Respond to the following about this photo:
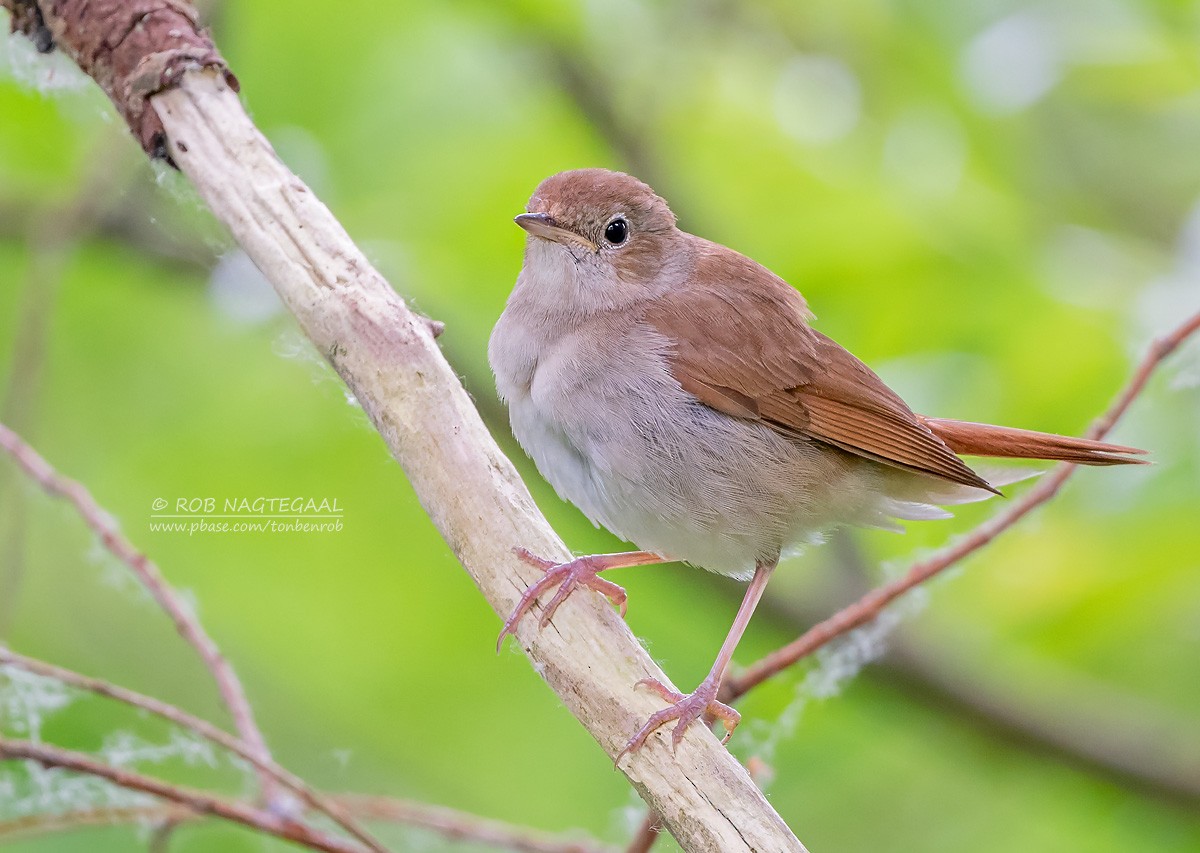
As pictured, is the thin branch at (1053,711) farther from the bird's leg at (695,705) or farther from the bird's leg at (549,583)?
the bird's leg at (549,583)

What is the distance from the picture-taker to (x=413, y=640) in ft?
14.1

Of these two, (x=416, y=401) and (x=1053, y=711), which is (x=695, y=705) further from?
(x=1053, y=711)

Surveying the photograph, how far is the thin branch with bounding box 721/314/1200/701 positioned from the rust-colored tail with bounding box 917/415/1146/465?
0.21m

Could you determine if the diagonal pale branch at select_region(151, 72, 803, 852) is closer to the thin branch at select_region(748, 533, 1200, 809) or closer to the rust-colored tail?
the rust-colored tail

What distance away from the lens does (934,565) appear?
263cm

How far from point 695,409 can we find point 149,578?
137 cm

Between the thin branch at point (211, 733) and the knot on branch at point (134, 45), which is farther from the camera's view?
the knot on branch at point (134, 45)

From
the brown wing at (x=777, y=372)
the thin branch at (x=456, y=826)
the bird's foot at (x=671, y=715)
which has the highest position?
the brown wing at (x=777, y=372)

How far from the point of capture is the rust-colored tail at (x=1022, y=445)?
3.11 m

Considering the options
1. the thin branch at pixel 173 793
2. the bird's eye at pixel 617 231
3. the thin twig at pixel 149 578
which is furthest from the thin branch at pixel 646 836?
the bird's eye at pixel 617 231

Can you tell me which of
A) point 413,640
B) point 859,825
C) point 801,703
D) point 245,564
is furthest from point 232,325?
point 859,825

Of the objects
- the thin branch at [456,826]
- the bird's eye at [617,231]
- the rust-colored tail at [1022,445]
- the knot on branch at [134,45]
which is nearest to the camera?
the thin branch at [456,826]

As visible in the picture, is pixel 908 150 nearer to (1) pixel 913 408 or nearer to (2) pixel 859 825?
(1) pixel 913 408

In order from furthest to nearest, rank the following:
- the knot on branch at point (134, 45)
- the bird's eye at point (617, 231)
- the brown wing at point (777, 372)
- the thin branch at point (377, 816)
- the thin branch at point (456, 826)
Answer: the bird's eye at point (617, 231) < the brown wing at point (777, 372) < the knot on branch at point (134, 45) < the thin branch at point (456, 826) < the thin branch at point (377, 816)
